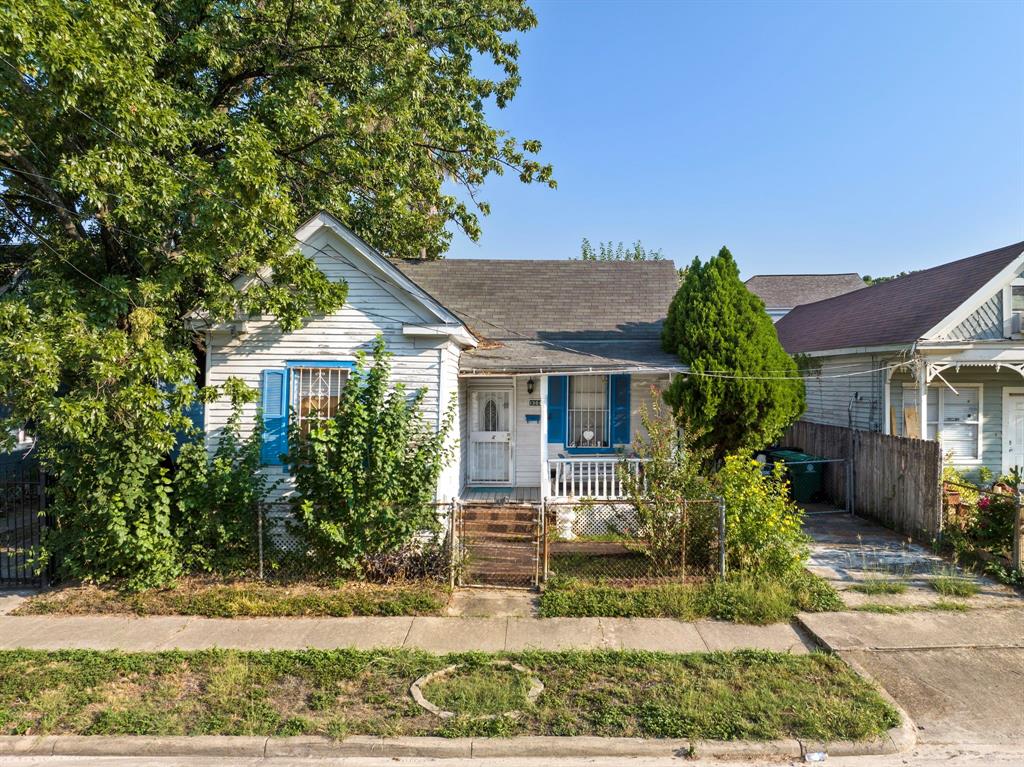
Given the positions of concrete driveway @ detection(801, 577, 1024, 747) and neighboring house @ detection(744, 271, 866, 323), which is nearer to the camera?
concrete driveway @ detection(801, 577, 1024, 747)

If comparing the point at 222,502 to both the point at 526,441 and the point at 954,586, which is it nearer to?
the point at 526,441

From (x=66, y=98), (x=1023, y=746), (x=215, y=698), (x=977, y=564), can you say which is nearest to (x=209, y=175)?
(x=66, y=98)

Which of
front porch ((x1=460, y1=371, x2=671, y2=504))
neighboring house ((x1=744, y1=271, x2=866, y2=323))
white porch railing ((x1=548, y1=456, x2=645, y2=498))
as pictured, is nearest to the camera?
white porch railing ((x1=548, y1=456, x2=645, y2=498))

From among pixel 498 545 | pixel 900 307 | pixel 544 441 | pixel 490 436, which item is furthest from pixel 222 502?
pixel 900 307

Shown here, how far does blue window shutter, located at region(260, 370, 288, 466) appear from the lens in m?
9.17

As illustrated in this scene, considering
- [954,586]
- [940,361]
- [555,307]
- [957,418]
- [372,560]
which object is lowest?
[954,586]

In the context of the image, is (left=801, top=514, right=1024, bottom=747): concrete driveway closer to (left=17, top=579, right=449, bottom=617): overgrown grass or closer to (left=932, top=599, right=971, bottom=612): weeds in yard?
(left=932, top=599, right=971, bottom=612): weeds in yard

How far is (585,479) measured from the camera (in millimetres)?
12023

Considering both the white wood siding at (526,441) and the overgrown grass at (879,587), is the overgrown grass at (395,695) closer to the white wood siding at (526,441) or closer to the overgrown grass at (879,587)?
the overgrown grass at (879,587)

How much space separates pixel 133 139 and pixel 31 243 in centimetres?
556

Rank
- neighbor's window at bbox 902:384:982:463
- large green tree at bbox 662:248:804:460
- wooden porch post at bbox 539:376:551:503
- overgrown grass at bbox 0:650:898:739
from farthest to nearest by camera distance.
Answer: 1. neighbor's window at bbox 902:384:982:463
2. large green tree at bbox 662:248:804:460
3. wooden porch post at bbox 539:376:551:503
4. overgrown grass at bbox 0:650:898:739

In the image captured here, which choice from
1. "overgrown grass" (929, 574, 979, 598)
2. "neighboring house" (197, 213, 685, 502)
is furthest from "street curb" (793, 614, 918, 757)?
"neighboring house" (197, 213, 685, 502)

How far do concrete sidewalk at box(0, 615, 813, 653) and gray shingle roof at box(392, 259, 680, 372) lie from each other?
4918 millimetres

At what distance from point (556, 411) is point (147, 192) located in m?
8.28
